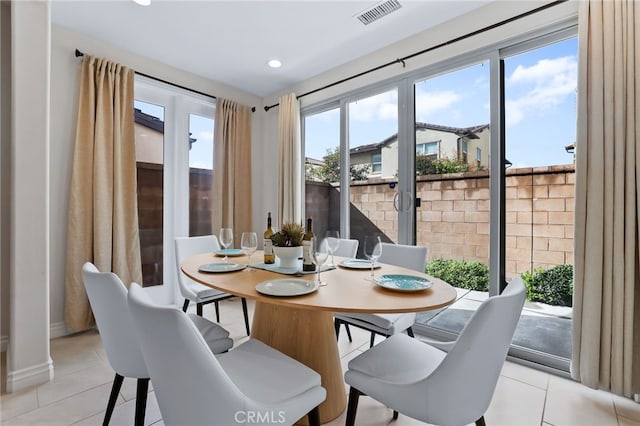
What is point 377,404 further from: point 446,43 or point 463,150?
point 446,43

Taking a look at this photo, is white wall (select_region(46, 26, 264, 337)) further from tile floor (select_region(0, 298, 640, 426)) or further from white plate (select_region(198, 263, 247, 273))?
white plate (select_region(198, 263, 247, 273))

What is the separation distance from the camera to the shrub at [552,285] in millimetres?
2143

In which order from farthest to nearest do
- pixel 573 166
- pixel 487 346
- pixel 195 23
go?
pixel 195 23
pixel 573 166
pixel 487 346

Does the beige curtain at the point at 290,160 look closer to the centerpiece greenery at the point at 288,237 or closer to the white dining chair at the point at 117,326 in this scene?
the centerpiece greenery at the point at 288,237

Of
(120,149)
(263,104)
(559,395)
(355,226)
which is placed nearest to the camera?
(559,395)

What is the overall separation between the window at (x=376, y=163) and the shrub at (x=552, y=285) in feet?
4.91

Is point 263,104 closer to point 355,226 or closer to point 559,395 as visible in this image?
point 355,226

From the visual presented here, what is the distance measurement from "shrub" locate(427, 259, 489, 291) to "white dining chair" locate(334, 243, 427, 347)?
0.67 metres

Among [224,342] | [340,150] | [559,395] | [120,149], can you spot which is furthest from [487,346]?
[120,149]

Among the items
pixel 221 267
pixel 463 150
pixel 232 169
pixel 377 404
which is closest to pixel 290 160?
pixel 232 169

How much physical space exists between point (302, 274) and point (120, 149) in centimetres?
227

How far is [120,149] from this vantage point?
2809 millimetres

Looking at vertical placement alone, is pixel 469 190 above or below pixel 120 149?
below

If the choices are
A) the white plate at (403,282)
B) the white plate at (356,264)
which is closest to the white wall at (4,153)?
the white plate at (356,264)
